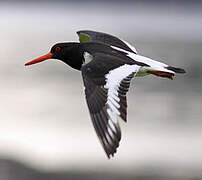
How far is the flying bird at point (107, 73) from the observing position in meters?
5.86

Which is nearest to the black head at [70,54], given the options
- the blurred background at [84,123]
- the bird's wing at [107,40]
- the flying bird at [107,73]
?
the flying bird at [107,73]

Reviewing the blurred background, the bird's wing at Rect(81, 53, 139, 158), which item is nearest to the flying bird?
the bird's wing at Rect(81, 53, 139, 158)

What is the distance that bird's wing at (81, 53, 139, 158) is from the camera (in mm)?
5801

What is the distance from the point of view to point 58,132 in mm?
13922

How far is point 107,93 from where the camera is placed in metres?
6.16

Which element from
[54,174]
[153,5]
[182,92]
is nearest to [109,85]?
[54,174]

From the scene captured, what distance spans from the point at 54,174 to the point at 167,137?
3372 millimetres

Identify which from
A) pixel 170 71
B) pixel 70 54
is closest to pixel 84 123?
pixel 70 54

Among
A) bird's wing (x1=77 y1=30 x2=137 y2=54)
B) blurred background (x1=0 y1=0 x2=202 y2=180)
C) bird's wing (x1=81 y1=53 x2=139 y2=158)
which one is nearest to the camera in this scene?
bird's wing (x1=81 y1=53 x2=139 y2=158)

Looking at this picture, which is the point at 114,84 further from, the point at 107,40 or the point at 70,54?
the point at 107,40

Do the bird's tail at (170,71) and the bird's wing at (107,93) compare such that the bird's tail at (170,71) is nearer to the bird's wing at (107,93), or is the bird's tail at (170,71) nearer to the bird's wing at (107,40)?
Result: the bird's wing at (107,93)

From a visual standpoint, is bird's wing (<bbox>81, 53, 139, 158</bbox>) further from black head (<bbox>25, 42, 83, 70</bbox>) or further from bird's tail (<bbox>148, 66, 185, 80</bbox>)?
black head (<bbox>25, 42, 83, 70</bbox>)

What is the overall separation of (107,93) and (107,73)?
302 millimetres

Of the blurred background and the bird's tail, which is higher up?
the bird's tail
